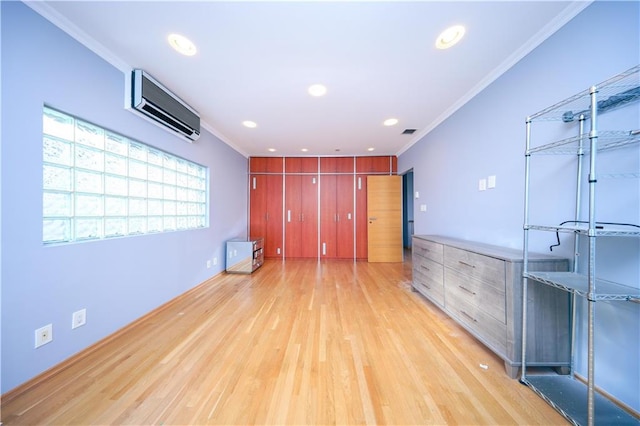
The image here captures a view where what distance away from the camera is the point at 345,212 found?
16.7 feet

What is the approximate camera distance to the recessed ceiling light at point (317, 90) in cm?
226

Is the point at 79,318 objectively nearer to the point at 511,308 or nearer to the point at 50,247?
the point at 50,247

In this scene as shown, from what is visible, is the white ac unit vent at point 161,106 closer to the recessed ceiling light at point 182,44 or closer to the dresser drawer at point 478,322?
the recessed ceiling light at point 182,44

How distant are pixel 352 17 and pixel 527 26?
4.22 ft

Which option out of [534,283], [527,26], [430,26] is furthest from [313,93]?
[534,283]

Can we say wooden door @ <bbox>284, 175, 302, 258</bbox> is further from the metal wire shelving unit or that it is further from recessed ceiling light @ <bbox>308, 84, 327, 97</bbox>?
the metal wire shelving unit

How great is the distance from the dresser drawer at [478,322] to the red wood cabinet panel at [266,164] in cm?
422

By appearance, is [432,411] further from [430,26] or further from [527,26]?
[527,26]

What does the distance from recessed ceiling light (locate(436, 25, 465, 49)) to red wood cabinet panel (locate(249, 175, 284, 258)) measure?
13.0ft

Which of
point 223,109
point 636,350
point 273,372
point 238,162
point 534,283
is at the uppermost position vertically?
point 223,109

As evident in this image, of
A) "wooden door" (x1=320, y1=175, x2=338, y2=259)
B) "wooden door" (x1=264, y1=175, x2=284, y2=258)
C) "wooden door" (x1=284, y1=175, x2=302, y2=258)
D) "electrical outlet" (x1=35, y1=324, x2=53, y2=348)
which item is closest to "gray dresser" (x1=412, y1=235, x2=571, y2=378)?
"electrical outlet" (x1=35, y1=324, x2=53, y2=348)

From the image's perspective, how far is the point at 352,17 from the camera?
147cm

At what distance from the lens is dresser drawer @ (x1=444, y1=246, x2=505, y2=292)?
1.52 m

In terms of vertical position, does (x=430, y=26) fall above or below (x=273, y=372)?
above
